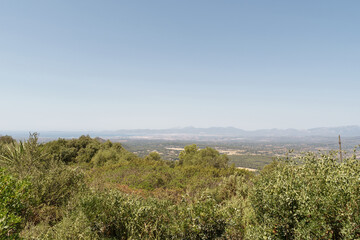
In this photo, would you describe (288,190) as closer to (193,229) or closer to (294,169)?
(294,169)

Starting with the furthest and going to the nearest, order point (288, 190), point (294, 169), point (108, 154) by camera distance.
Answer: point (108, 154)
point (294, 169)
point (288, 190)

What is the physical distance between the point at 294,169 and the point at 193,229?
5.13 m

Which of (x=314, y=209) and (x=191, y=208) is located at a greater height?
(x=314, y=209)

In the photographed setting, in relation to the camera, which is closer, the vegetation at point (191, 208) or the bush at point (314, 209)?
the bush at point (314, 209)

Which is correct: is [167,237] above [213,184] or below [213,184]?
above

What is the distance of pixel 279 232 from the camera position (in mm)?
6434

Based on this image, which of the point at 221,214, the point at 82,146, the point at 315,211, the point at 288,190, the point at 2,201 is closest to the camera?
the point at 2,201

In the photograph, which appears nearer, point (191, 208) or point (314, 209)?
point (314, 209)

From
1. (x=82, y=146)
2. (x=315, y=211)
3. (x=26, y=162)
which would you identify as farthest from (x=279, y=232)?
(x=82, y=146)

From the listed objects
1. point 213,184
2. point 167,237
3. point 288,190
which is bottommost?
point 213,184

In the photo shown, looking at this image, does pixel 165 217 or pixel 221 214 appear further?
pixel 165 217

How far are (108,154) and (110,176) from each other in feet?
54.8

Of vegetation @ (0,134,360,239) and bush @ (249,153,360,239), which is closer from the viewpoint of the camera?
bush @ (249,153,360,239)

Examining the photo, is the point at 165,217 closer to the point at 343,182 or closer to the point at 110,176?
the point at 343,182
